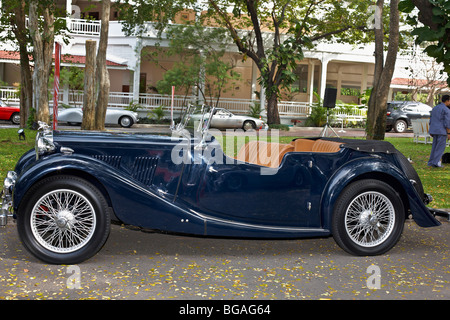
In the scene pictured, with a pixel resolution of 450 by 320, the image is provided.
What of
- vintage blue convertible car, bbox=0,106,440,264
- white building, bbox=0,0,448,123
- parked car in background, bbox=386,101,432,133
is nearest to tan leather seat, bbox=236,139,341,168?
vintage blue convertible car, bbox=0,106,440,264

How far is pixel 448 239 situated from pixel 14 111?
83.2 ft

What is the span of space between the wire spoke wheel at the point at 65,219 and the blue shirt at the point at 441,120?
33.6ft

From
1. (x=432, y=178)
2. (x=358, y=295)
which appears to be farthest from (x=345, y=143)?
(x=432, y=178)

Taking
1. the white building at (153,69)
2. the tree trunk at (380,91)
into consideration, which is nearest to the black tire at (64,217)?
the tree trunk at (380,91)

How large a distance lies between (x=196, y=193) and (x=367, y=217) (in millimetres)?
1740

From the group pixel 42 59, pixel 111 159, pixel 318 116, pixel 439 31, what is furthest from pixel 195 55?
pixel 111 159

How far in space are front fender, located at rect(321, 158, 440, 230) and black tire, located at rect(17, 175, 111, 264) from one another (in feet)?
7.03

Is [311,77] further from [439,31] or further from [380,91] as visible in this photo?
[439,31]

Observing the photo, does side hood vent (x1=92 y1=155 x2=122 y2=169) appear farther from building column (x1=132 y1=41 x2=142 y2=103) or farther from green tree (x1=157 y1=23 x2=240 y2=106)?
building column (x1=132 y1=41 x2=142 y2=103)

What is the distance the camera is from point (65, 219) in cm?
482

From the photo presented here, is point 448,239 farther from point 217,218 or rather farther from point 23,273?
point 23,273

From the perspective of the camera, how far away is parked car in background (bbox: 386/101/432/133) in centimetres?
3081
